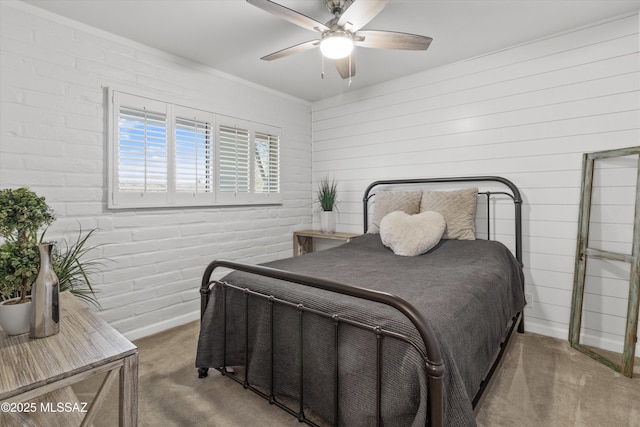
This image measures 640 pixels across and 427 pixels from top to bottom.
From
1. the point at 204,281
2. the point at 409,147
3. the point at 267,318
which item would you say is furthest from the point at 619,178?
the point at 204,281

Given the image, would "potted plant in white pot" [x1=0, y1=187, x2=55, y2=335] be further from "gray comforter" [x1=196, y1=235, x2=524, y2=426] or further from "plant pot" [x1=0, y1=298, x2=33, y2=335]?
"gray comforter" [x1=196, y1=235, x2=524, y2=426]

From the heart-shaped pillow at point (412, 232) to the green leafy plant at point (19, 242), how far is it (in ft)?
7.14

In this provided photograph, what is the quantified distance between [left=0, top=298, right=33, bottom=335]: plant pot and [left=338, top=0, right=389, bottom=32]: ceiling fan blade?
6.59 ft

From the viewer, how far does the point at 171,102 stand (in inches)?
113

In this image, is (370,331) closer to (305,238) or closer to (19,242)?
(19,242)

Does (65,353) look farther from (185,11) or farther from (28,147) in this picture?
(185,11)

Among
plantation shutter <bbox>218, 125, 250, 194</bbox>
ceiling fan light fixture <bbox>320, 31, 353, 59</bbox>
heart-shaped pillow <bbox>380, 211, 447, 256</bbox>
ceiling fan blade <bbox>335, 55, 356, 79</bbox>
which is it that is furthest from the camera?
plantation shutter <bbox>218, 125, 250, 194</bbox>

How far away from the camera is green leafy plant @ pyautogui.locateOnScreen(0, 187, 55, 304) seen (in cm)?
123

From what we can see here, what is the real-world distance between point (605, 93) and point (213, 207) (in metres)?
3.39

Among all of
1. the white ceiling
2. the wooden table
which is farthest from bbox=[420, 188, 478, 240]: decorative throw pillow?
the wooden table

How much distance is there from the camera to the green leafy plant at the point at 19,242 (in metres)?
1.23

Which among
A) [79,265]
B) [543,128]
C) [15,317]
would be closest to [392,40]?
[543,128]

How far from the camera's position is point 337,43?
1963mm

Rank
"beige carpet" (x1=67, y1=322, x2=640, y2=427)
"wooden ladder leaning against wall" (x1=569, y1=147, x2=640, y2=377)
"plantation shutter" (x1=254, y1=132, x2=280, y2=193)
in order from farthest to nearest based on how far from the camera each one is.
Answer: "plantation shutter" (x1=254, y1=132, x2=280, y2=193), "wooden ladder leaning against wall" (x1=569, y1=147, x2=640, y2=377), "beige carpet" (x1=67, y1=322, x2=640, y2=427)
